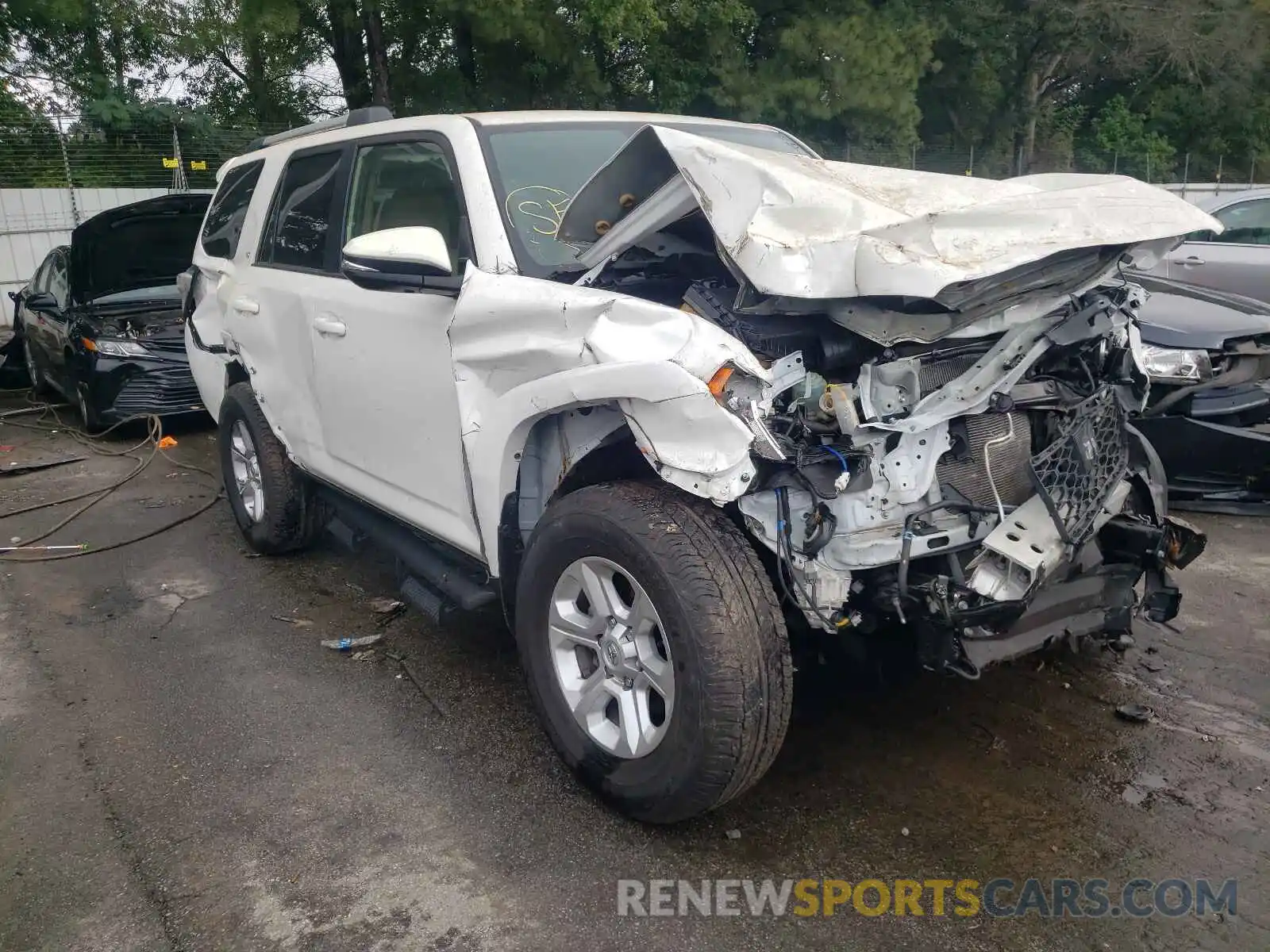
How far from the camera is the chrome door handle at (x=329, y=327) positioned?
4.04 metres

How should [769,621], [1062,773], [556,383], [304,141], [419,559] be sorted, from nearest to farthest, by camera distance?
[769,621] < [556,383] < [1062,773] < [419,559] < [304,141]

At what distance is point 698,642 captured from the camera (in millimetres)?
2646

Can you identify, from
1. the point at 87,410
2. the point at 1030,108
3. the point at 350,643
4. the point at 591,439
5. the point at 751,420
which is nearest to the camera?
the point at 751,420

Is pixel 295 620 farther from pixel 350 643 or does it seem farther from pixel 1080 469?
Answer: pixel 1080 469

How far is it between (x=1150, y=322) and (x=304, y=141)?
438cm

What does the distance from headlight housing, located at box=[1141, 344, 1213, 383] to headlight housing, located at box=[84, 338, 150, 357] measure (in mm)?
7026

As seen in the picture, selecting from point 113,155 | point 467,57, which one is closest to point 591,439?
point 467,57

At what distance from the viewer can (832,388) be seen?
2736 millimetres

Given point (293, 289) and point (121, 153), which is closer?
point (293, 289)

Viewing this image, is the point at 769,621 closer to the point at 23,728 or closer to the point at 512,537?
the point at 512,537

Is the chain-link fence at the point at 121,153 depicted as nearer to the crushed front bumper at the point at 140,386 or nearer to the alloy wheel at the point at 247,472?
the crushed front bumper at the point at 140,386

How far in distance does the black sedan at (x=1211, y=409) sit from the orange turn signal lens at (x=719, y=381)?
3297 millimetres

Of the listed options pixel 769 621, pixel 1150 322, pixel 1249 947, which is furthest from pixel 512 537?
pixel 1150 322

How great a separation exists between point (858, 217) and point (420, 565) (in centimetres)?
211
